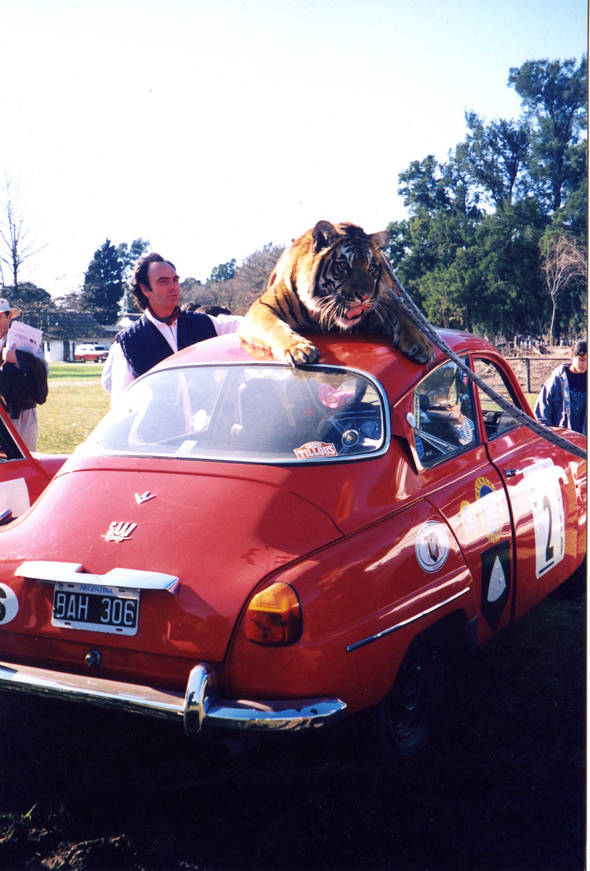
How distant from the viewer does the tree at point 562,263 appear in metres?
3.76

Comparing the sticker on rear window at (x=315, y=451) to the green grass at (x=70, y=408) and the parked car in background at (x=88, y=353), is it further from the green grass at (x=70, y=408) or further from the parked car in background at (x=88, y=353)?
the parked car in background at (x=88, y=353)

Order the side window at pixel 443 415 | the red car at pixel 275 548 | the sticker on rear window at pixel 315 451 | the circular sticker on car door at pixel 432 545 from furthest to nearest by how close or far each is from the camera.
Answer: the side window at pixel 443 415, the sticker on rear window at pixel 315 451, the circular sticker on car door at pixel 432 545, the red car at pixel 275 548

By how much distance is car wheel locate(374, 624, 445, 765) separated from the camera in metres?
2.85

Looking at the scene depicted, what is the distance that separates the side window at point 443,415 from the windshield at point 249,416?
0.26 metres

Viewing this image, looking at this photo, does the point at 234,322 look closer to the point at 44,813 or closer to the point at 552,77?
the point at 552,77

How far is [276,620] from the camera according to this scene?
7.96 feet

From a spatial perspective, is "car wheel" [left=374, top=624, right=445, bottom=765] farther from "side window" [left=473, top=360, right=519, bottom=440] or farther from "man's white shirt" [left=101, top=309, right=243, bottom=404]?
"man's white shirt" [left=101, top=309, right=243, bottom=404]

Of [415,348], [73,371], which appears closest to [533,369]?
[415,348]

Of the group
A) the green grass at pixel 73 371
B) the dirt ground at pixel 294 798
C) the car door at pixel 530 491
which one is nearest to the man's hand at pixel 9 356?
the dirt ground at pixel 294 798

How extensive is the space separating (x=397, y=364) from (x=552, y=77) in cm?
148

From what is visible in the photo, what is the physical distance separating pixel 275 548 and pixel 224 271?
2.35 m

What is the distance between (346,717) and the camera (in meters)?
2.48

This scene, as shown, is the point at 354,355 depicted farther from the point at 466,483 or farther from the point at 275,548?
the point at 275,548

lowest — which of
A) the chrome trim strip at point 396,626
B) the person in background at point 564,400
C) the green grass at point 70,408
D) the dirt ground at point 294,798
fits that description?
the dirt ground at point 294,798
